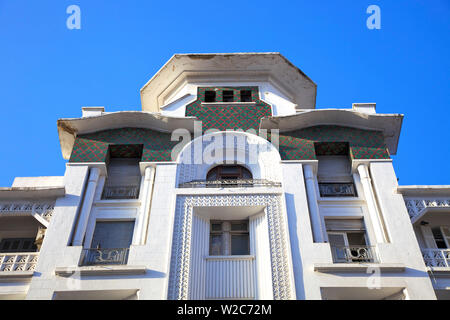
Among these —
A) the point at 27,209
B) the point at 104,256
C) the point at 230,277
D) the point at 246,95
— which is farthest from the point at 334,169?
the point at 27,209

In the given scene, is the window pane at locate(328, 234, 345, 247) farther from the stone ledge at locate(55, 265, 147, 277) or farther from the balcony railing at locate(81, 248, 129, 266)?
the balcony railing at locate(81, 248, 129, 266)

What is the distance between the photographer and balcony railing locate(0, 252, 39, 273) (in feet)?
38.7

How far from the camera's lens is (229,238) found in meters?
12.8

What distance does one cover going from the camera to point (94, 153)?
14734 millimetres

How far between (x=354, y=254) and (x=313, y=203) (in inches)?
A: 71.9

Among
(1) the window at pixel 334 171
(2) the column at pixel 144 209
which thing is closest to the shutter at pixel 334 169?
(1) the window at pixel 334 171

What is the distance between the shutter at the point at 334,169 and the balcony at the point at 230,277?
167 inches

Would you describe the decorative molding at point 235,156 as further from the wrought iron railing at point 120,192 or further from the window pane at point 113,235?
the window pane at point 113,235

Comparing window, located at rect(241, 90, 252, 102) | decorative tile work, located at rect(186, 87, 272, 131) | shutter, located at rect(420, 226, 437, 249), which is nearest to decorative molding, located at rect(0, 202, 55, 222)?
decorative tile work, located at rect(186, 87, 272, 131)

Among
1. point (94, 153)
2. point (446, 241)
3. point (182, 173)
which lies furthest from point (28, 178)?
point (446, 241)

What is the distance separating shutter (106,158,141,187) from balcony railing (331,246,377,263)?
6.61 m

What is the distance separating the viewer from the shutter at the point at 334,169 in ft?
47.9

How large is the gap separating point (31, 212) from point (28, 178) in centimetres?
391

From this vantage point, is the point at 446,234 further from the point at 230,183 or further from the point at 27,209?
the point at 27,209
